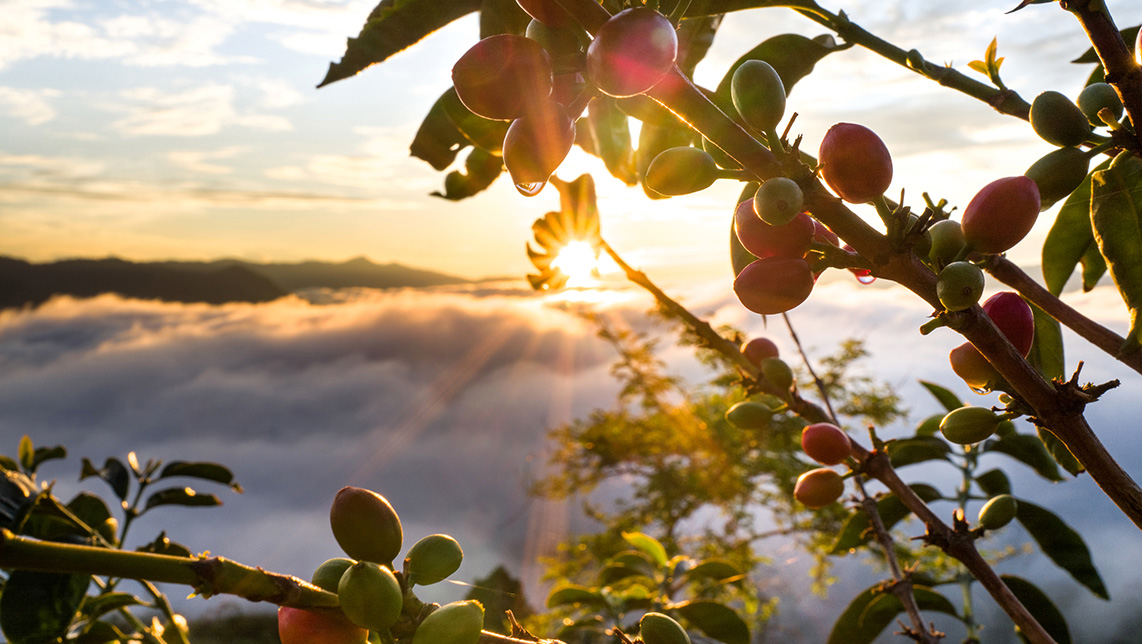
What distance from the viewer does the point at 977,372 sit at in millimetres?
452

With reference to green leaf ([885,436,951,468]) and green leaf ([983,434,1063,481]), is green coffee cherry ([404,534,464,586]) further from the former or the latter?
green leaf ([983,434,1063,481])

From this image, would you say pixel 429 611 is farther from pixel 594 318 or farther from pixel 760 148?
pixel 594 318

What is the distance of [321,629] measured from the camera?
1.18 ft

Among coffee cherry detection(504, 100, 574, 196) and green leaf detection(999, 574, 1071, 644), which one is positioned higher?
coffee cherry detection(504, 100, 574, 196)

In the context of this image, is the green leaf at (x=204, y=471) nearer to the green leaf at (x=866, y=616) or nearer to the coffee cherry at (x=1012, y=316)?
the green leaf at (x=866, y=616)

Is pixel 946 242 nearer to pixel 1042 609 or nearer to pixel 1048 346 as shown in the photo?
pixel 1048 346

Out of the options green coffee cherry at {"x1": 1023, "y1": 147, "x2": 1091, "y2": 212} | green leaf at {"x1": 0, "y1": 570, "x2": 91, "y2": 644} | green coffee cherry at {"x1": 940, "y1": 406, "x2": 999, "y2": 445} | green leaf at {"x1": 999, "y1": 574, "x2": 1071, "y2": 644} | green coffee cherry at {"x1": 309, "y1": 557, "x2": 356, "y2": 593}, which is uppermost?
green coffee cherry at {"x1": 1023, "y1": 147, "x2": 1091, "y2": 212}

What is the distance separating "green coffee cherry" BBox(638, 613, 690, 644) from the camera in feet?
1.42

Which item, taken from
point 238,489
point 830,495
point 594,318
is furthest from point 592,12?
point 594,318

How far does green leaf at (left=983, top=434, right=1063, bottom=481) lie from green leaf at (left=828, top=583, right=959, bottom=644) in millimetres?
255

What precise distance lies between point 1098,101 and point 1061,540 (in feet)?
2.25

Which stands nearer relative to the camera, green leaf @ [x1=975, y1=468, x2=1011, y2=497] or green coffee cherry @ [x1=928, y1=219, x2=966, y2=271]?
green coffee cherry @ [x1=928, y1=219, x2=966, y2=271]

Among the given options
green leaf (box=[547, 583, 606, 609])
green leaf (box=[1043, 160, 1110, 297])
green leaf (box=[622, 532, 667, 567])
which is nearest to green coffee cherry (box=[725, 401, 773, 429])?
green leaf (box=[1043, 160, 1110, 297])

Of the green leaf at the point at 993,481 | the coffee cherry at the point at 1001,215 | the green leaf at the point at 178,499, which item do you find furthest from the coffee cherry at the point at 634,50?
the green leaf at the point at 178,499
